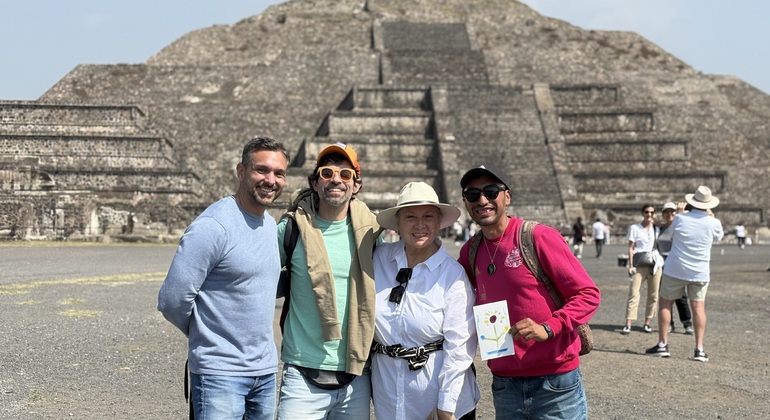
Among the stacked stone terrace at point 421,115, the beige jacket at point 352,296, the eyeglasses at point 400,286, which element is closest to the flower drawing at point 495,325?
the eyeglasses at point 400,286

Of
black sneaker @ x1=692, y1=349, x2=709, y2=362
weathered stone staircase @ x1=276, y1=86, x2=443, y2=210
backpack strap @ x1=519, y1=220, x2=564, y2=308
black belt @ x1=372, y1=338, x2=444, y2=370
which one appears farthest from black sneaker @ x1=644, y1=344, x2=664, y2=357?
weathered stone staircase @ x1=276, y1=86, x2=443, y2=210

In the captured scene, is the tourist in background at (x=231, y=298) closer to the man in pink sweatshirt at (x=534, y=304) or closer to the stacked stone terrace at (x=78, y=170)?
the man in pink sweatshirt at (x=534, y=304)

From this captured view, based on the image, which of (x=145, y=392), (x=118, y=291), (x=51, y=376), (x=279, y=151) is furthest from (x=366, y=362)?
(x=118, y=291)

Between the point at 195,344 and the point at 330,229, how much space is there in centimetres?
82

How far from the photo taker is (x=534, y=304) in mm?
3641

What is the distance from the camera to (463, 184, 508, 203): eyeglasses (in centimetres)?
368

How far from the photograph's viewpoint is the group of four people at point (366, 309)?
11.2 feet

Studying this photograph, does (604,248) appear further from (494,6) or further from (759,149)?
(494,6)

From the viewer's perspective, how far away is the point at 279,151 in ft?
12.0

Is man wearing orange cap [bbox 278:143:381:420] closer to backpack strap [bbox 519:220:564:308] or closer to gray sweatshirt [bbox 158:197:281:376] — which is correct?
gray sweatshirt [bbox 158:197:281:376]

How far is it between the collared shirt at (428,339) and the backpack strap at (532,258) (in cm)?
30

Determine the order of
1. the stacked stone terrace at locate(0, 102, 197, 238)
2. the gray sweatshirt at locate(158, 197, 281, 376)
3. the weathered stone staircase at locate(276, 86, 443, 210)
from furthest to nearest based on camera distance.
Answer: the weathered stone staircase at locate(276, 86, 443, 210) → the stacked stone terrace at locate(0, 102, 197, 238) → the gray sweatshirt at locate(158, 197, 281, 376)

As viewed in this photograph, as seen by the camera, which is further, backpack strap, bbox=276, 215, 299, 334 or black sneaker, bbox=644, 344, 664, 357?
black sneaker, bbox=644, 344, 664, 357

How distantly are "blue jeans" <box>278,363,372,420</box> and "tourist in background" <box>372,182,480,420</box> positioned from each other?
0.07 m
